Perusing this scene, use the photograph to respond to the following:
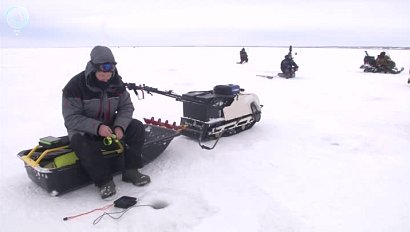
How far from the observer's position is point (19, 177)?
342cm

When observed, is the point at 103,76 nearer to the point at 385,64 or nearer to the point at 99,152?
the point at 99,152

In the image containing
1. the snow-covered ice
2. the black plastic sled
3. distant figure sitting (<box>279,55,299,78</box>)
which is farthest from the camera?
distant figure sitting (<box>279,55,299,78</box>)

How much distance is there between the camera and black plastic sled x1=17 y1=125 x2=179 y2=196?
9.42 feet

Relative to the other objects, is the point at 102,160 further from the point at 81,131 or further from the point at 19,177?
the point at 19,177

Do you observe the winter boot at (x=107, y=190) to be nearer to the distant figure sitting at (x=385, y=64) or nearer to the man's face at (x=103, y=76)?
the man's face at (x=103, y=76)

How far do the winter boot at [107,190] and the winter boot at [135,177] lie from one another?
0.24 metres

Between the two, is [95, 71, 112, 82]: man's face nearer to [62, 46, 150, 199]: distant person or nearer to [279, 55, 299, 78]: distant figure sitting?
[62, 46, 150, 199]: distant person

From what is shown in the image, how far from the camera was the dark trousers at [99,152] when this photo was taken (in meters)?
2.89

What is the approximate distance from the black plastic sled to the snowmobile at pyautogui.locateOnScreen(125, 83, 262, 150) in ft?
4.06

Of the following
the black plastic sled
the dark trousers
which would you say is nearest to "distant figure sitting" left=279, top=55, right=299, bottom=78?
the dark trousers

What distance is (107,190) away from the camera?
296 cm

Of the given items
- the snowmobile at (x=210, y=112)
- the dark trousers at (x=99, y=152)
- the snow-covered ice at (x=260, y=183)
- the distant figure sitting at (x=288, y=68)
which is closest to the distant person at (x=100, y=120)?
the dark trousers at (x=99, y=152)

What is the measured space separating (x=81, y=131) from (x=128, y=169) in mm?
575

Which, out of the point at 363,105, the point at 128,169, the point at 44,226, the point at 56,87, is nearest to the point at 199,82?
the point at 56,87
